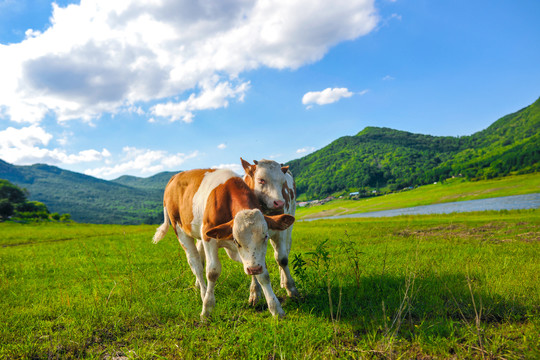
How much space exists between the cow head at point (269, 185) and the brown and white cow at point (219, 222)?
49cm

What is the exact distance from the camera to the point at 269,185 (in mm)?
5941

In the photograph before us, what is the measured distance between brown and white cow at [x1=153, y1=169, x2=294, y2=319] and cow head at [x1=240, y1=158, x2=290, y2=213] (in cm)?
49

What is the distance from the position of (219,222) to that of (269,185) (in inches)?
55.2

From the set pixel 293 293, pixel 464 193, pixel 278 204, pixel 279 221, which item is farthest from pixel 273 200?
pixel 464 193

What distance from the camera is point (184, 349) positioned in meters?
3.99

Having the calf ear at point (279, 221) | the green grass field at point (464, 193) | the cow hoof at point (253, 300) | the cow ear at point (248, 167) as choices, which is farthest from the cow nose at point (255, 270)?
the green grass field at point (464, 193)

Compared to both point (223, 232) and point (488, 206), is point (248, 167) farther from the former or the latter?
point (488, 206)

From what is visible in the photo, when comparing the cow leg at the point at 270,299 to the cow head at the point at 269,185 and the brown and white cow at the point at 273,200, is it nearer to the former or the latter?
the brown and white cow at the point at 273,200

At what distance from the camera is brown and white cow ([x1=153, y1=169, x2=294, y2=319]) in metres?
4.43

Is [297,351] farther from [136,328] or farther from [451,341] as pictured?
[136,328]

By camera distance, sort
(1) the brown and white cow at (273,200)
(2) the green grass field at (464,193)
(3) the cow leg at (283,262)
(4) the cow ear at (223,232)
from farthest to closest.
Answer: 1. (2) the green grass field at (464,193)
2. (3) the cow leg at (283,262)
3. (1) the brown and white cow at (273,200)
4. (4) the cow ear at (223,232)

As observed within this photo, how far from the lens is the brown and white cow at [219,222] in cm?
443

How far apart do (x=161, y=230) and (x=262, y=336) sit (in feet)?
14.6

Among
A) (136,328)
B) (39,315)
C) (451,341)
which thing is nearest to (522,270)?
(451,341)
